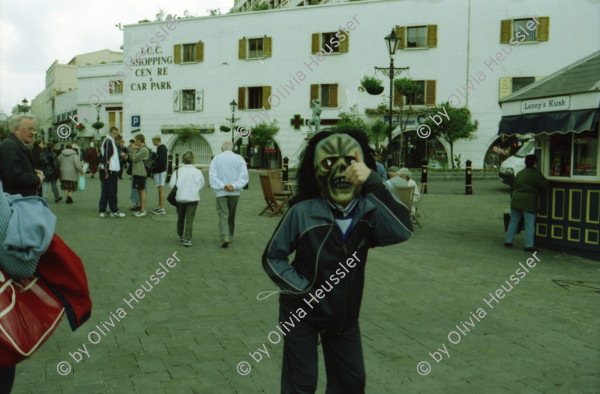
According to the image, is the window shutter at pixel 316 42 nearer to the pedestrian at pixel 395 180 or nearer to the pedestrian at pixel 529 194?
the pedestrian at pixel 395 180

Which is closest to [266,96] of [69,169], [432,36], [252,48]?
[252,48]

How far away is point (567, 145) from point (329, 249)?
8.23 metres

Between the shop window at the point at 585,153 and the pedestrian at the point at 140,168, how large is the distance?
844 centimetres

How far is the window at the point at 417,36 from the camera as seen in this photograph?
104ft

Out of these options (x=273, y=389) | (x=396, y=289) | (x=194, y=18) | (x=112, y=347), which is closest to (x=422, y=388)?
(x=273, y=389)

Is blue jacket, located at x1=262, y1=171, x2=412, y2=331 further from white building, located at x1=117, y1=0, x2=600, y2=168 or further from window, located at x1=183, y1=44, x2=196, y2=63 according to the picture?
window, located at x1=183, y1=44, x2=196, y2=63

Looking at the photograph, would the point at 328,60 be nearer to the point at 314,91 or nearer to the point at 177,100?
the point at 314,91

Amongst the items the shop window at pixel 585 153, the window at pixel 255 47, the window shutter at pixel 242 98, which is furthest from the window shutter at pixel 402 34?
the shop window at pixel 585 153

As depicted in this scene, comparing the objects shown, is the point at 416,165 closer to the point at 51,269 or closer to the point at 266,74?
the point at 266,74

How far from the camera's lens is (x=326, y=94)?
110ft

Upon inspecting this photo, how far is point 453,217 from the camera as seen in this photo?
14.0 m

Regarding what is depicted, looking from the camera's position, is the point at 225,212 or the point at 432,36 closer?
the point at 225,212

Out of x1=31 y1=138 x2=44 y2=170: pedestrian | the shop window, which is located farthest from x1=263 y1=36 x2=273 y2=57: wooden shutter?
the shop window

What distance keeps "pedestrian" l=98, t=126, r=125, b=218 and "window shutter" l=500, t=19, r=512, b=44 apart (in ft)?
77.4
